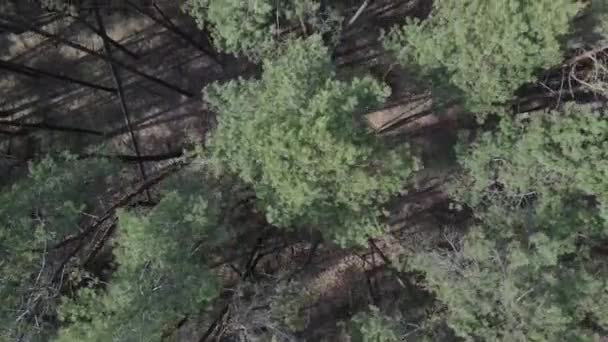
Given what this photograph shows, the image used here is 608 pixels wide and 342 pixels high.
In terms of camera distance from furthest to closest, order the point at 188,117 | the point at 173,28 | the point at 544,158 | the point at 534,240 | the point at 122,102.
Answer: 1. the point at 188,117
2. the point at 122,102
3. the point at 173,28
4. the point at 544,158
5. the point at 534,240

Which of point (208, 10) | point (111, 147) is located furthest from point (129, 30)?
point (208, 10)

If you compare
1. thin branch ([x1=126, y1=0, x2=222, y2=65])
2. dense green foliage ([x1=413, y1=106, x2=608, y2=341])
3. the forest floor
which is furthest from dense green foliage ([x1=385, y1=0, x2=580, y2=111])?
thin branch ([x1=126, y1=0, x2=222, y2=65])

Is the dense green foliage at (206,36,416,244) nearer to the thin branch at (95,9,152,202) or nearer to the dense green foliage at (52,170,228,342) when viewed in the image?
the dense green foliage at (52,170,228,342)

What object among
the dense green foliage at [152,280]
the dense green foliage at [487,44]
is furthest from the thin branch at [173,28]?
the dense green foliage at [487,44]

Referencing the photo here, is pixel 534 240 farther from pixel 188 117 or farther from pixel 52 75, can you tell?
pixel 52 75

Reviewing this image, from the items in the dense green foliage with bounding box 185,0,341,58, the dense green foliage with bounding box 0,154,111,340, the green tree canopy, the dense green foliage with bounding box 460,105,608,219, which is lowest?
the green tree canopy

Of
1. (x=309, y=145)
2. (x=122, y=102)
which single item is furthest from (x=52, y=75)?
(x=309, y=145)
